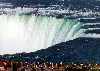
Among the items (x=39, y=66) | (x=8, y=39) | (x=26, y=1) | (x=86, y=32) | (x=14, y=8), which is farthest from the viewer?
(x=26, y=1)

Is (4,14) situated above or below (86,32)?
above

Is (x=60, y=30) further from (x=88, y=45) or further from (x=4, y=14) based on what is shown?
(x=4, y=14)

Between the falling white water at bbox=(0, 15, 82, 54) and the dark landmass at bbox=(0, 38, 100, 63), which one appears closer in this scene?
the dark landmass at bbox=(0, 38, 100, 63)

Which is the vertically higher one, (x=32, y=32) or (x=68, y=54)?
(x=32, y=32)

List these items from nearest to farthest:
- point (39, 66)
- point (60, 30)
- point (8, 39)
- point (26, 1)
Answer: point (39, 66), point (8, 39), point (60, 30), point (26, 1)

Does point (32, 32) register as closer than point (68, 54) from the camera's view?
No

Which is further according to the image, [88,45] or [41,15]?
[41,15]

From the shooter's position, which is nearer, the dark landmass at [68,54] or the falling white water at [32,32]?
the dark landmass at [68,54]

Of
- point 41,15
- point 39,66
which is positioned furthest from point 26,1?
point 39,66
